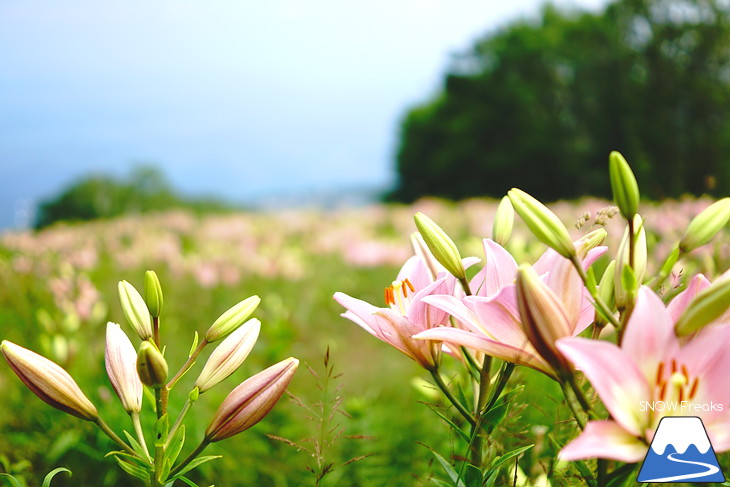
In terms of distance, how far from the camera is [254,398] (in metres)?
0.77

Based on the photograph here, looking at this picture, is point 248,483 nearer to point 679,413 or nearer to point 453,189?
point 679,413

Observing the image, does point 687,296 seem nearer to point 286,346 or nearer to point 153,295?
point 153,295

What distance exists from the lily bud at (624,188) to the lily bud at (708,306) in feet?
0.45

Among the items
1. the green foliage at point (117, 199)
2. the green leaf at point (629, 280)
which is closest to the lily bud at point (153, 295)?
the green leaf at point (629, 280)

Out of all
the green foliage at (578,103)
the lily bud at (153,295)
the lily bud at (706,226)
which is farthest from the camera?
the green foliage at (578,103)

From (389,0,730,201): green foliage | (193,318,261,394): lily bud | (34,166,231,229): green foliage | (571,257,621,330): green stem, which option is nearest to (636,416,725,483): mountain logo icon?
(571,257,621,330): green stem

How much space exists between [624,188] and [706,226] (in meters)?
0.13

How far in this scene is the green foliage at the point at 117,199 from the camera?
9.84m

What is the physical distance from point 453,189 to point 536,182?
12.4 feet

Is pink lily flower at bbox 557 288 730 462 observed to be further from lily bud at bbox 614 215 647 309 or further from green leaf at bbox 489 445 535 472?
green leaf at bbox 489 445 535 472

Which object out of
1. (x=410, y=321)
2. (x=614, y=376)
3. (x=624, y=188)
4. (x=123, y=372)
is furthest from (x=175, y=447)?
(x=624, y=188)

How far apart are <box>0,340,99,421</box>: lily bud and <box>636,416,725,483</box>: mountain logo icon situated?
691mm

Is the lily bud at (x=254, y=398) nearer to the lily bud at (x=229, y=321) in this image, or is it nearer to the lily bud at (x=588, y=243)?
the lily bud at (x=229, y=321)

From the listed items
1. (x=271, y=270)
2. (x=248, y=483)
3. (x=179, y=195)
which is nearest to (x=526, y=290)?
(x=248, y=483)
